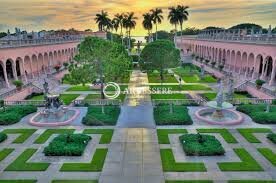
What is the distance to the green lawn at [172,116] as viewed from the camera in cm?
2784

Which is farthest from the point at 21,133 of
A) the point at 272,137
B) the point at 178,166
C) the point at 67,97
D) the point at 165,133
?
the point at 272,137

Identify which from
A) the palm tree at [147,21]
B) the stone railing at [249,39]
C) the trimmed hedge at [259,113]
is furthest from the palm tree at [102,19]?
the trimmed hedge at [259,113]

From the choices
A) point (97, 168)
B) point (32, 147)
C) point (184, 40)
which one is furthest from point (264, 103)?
point (184, 40)

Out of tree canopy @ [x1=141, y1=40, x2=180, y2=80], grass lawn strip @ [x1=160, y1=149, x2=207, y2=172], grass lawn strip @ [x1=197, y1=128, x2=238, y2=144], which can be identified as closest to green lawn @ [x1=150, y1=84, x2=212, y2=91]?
tree canopy @ [x1=141, y1=40, x2=180, y2=80]

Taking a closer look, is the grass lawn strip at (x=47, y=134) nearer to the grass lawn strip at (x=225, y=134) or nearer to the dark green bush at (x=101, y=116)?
the dark green bush at (x=101, y=116)

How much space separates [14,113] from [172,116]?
16.8 meters

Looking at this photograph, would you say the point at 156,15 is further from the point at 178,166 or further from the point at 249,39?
the point at 178,166

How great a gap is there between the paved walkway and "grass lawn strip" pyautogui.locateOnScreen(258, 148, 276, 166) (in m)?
7.92

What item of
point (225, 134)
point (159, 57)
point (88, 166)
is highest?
→ point (159, 57)

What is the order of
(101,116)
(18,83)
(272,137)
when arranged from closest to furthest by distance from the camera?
(272,137), (101,116), (18,83)

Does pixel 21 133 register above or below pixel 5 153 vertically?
above

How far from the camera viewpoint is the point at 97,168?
1903 cm

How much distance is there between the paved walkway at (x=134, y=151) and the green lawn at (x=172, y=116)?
767 mm

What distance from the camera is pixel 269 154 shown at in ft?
69.3
